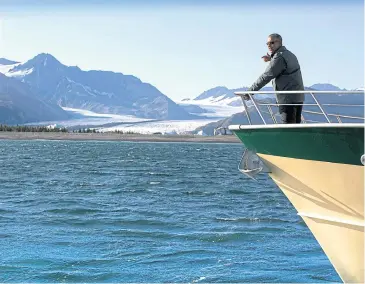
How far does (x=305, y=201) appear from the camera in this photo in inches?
437

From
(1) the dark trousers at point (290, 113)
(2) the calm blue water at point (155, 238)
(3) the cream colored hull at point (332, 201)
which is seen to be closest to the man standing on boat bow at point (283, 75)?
(1) the dark trousers at point (290, 113)

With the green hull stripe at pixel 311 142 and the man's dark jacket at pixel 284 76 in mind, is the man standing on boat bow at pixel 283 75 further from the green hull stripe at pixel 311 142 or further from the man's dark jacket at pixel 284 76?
the green hull stripe at pixel 311 142

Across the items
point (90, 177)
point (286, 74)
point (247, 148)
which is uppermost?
point (286, 74)

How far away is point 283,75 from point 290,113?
0.60 m

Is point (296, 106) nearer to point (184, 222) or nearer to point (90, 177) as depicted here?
point (184, 222)

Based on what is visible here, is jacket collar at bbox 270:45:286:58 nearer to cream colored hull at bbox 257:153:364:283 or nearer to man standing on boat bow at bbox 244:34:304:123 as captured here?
man standing on boat bow at bbox 244:34:304:123

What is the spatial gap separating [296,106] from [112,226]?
11.7 meters

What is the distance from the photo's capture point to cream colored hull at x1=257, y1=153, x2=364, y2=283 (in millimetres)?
10289

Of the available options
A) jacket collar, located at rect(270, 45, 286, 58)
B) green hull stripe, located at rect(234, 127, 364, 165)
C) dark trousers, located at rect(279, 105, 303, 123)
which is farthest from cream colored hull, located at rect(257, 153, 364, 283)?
jacket collar, located at rect(270, 45, 286, 58)

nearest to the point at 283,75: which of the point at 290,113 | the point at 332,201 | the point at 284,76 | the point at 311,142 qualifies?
the point at 284,76

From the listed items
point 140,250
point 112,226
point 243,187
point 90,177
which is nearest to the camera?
point 140,250

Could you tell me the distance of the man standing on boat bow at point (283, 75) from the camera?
35.1 ft

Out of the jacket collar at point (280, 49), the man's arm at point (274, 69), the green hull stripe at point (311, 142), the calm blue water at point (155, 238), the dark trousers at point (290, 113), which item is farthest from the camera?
the calm blue water at point (155, 238)

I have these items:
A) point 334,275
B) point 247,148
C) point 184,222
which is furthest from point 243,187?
point 247,148
